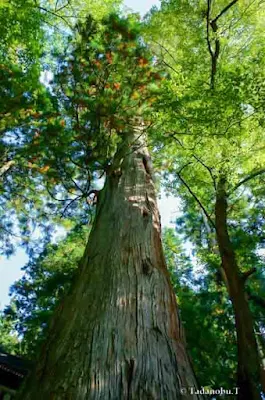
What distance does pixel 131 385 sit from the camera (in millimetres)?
1551

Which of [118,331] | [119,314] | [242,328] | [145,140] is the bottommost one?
[118,331]

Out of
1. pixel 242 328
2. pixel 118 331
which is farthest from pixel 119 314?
pixel 242 328

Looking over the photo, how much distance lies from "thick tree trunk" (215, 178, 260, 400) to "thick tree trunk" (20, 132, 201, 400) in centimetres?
148

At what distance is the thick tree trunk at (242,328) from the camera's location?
324cm

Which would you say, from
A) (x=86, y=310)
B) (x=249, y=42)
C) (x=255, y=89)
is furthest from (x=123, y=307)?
(x=249, y=42)

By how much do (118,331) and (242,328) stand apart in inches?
93.9

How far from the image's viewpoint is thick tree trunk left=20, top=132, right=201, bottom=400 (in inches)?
61.9

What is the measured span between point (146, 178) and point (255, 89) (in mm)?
2042

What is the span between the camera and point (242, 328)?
374 cm

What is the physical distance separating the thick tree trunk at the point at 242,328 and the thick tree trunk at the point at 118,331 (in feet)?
4.85

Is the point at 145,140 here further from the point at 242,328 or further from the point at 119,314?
the point at 119,314

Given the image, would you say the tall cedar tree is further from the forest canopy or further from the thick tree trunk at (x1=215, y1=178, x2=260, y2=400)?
the thick tree trunk at (x1=215, y1=178, x2=260, y2=400)

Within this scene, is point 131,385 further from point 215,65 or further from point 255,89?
point 215,65

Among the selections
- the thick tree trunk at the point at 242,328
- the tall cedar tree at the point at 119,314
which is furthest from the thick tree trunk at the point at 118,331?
the thick tree trunk at the point at 242,328
